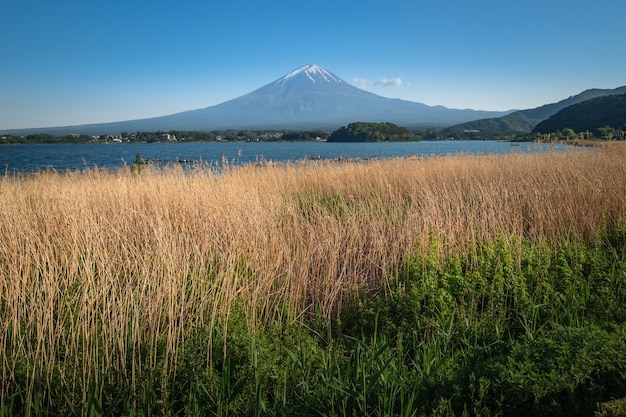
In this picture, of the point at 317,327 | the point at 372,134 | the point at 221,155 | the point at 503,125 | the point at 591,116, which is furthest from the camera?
the point at 503,125

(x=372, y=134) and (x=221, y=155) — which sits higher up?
(x=372, y=134)

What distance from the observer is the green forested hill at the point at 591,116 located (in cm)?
5656

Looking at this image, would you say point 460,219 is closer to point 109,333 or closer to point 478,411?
point 478,411

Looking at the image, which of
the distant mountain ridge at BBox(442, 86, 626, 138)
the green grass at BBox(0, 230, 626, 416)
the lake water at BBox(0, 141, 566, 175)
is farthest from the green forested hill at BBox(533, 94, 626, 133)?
the green grass at BBox(0, 230, 626, 416)

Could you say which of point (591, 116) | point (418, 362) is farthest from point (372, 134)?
point (418, 362)

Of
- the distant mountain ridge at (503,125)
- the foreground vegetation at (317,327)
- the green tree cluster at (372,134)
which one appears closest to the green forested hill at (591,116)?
the green tree cluster at (372,134)

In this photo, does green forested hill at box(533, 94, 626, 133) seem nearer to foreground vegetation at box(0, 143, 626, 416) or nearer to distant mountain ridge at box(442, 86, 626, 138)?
distant mountain ridge at box(442, 86, 626, 138)

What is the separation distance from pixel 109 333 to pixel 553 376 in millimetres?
2937

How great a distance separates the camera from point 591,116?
2483 inches

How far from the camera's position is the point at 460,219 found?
5340 millimetres

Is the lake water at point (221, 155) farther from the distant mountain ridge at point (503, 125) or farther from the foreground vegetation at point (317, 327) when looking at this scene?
the distant mountain ridge at point (503, 125)

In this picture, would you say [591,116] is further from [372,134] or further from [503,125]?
[503,125]

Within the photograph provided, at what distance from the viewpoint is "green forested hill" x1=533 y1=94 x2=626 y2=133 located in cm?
5656

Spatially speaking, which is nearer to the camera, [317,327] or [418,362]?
[418,362]
